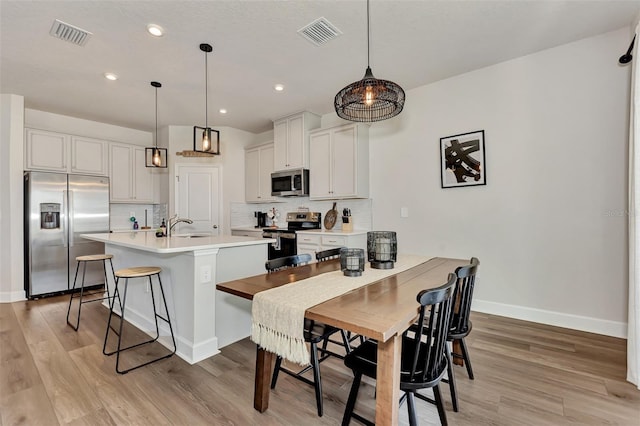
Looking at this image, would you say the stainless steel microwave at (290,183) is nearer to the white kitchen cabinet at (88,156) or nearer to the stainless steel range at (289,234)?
the stainless steel range at (289,234)

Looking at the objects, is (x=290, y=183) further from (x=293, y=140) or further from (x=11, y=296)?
(x=11, y=296)

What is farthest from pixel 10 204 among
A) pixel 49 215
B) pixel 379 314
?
pixel 379 314

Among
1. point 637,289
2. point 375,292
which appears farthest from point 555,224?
point 375,292

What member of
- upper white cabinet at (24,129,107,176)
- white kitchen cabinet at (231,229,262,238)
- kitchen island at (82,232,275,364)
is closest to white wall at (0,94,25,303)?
upper white cabinet at (24,129,107,176)

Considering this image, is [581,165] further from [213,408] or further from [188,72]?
[188,72]

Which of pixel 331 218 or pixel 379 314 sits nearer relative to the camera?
pixel 379 314

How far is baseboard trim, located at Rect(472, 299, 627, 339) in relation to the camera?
265 centimetres

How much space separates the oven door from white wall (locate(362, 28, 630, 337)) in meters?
1.74

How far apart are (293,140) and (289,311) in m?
3.80

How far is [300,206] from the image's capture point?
5.15 meters

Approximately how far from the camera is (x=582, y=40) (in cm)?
277

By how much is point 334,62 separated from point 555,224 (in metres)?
2.75

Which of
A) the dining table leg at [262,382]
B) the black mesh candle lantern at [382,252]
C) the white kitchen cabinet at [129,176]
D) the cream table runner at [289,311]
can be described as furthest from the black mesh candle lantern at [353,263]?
the white kitchen cabinet at [129,176]

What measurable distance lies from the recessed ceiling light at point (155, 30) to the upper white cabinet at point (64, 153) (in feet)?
10.4
